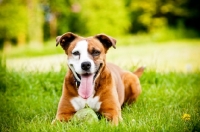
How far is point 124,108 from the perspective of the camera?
17.9ft

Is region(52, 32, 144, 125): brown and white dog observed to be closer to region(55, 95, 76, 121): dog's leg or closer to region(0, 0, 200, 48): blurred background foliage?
region(55, 95, 76, 121): dog's leg

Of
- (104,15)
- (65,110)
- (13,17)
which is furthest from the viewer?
(13,17)

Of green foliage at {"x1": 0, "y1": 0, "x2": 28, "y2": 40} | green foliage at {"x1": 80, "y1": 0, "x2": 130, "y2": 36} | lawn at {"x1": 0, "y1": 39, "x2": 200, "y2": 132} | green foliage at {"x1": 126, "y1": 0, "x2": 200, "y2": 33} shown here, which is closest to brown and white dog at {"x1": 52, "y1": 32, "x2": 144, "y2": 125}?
lawn at {"x1": 0, "y1": 39, "x2": 200, "y2": 132}

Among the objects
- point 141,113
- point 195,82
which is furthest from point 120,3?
point 141,113

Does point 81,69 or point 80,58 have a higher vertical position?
point 80,58

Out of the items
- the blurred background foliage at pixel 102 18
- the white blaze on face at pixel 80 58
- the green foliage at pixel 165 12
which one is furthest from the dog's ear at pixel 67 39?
the green foliage at pixel 165 12


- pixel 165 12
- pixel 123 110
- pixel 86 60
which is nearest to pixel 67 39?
pixel 86 60

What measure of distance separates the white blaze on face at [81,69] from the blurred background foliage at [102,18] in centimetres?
1533

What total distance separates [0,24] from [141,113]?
26726 mm

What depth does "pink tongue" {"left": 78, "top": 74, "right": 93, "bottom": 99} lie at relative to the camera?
4488 mm

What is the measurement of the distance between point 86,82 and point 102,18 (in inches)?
839

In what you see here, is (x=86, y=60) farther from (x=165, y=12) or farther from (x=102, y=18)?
(x=165, y=12)

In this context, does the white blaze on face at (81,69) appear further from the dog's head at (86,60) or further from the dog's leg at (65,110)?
the dog's leg at (65,110)

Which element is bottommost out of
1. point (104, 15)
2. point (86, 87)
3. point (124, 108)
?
point (104, 15)
